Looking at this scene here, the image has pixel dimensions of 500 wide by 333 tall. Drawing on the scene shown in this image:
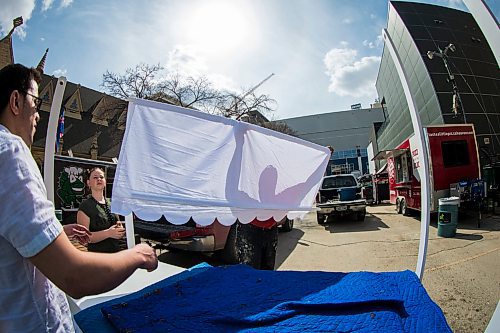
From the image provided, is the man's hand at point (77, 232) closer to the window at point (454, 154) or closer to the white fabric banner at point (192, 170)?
the white fabric banner at point (192, 170)

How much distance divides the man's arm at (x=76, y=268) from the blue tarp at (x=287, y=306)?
0.96 m

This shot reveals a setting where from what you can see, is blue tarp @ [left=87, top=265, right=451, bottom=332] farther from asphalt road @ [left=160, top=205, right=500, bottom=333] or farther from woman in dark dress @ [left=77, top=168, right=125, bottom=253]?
asphalt road @ [left=160, top=205, right=500, bottom=333]

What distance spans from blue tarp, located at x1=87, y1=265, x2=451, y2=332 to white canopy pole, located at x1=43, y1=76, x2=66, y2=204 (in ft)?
4.19

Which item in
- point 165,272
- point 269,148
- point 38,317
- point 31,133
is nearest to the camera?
point 38,317

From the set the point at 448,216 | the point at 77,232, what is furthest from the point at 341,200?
the point at 77,232

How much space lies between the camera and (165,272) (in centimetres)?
353

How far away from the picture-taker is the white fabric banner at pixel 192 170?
2758 millimetres

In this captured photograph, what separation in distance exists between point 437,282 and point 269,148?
3765 mm

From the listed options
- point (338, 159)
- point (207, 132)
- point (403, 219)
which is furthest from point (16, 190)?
point (338, 159)

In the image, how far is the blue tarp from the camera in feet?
5.24

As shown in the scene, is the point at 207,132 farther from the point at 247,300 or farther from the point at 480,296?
the point at 480,296

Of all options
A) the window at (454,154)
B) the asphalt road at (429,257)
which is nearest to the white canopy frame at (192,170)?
the asphalt road at (429,257)

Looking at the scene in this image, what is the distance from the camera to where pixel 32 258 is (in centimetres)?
82

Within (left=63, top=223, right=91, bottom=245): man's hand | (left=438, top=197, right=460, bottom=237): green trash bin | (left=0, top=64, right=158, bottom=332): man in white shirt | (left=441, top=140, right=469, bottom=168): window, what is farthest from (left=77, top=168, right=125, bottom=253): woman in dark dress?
(left=441, top=140, right=469, bottom=168): window
